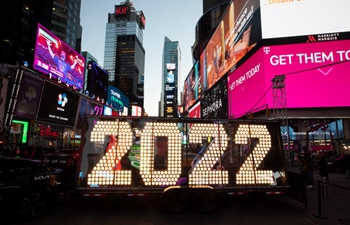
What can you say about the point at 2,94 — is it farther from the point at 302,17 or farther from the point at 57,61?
the point at 302,17

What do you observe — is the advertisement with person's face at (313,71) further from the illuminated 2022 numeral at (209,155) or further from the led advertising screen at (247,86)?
the illuminated 2022 numeral at (209,155)

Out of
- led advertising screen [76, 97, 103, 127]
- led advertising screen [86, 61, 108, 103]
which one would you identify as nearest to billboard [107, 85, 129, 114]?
led advertising screen [86, 61, 108, 103]

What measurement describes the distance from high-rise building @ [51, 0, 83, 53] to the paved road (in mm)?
96526

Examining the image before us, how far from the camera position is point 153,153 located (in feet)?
23.7

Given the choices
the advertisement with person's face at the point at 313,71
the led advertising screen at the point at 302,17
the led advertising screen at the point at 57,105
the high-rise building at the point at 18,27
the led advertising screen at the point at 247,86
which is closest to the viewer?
the led advertising screen at the point at 57,105

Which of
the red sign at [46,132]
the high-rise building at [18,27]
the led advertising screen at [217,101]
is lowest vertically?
the red sign at [46,132]

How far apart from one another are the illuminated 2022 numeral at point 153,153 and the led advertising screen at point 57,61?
2025 cm

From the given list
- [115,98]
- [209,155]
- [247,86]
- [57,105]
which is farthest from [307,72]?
[115,98]

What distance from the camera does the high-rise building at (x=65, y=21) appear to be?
9019 centimetres

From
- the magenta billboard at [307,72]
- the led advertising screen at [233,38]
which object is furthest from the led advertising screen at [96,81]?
the magenta billboard at [307,72]

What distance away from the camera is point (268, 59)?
2508cm

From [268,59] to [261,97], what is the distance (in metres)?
4.19

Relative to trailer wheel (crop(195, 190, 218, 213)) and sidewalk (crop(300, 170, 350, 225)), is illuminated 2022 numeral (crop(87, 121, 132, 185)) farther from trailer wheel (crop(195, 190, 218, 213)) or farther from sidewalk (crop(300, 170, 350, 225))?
sidewalk (crop(300, 170, 350, 225))

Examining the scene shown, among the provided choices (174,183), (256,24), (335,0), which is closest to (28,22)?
(256,24)
